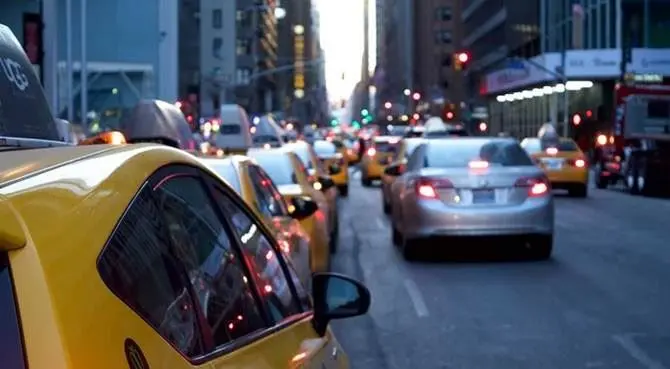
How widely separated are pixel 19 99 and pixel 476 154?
11496 millimetres

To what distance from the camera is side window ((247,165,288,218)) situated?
10.1 metres

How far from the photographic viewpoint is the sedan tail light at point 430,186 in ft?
51.2

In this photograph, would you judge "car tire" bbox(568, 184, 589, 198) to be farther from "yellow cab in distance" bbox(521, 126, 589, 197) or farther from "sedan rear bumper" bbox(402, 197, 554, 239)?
"sedan rear bumper" bbox(402, 197, 554, 239)

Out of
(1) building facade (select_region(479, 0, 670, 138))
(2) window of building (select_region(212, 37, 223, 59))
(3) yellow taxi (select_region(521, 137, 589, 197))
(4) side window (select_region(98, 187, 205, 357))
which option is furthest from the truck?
(2) window of building (select_region(212, 37, 223, 59))

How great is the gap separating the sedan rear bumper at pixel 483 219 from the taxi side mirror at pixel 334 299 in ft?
35.6

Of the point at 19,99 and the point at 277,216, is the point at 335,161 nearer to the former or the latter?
the point at 277,216

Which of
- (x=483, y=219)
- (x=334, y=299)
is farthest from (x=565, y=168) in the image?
(x=334, y=299)

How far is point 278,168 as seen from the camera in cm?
1443

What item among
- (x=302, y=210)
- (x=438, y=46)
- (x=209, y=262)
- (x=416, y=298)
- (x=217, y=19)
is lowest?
(x=416, y=298)

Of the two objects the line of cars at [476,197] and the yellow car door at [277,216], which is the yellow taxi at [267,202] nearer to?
the yellow car door at [277,216]

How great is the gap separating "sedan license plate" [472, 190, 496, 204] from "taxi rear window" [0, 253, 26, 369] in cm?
1333

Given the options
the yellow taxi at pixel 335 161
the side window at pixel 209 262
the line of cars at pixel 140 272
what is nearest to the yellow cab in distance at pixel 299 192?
the line of cars at pixel 140 272

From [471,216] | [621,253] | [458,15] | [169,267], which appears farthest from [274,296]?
[458,15]

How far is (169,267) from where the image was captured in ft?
10.2
